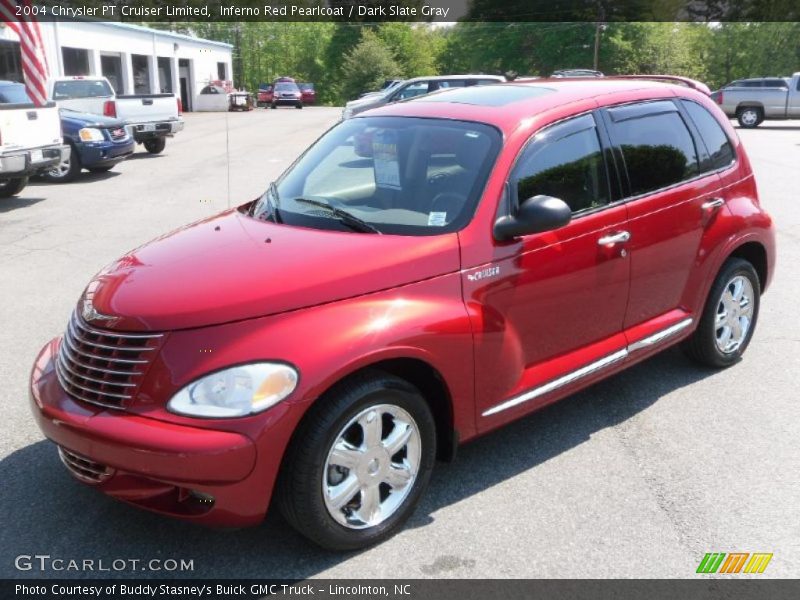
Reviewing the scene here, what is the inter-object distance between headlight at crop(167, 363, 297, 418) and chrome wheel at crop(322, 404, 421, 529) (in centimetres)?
34

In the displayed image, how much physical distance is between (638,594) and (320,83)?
78397mm

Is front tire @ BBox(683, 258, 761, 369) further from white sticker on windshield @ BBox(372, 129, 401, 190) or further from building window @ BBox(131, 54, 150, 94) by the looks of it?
building window @ BBox(131, 54, 150, 94)

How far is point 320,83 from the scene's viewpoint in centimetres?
7781

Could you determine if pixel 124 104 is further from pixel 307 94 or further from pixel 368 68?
pixel 368 68

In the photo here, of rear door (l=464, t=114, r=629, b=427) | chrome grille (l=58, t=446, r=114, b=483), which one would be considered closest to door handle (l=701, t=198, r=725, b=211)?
rear door (l=464, t=114, r=629, b=427)

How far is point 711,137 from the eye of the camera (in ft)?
16.4

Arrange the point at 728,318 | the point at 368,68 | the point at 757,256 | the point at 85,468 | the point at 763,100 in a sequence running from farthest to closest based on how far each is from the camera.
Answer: the point at 368,68 < the point at 763,100 < the point at 757,256 < the point at 728,318 < the point at 85,468

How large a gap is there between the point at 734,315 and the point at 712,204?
32.8 inches

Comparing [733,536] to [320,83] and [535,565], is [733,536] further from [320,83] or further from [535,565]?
[320,83]

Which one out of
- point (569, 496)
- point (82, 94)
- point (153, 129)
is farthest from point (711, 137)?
point (82, 94)

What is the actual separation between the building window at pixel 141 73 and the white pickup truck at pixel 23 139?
32.0 meters

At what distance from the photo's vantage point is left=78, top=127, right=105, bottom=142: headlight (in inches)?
601

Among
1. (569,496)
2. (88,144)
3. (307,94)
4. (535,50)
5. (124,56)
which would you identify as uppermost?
(535,50)

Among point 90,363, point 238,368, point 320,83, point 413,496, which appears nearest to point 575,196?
point 413,496
